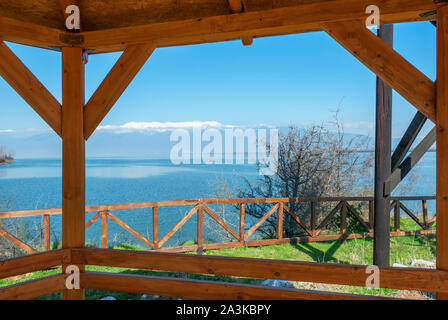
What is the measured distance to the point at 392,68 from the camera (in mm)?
1761

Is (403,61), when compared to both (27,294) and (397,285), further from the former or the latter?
(27,294)

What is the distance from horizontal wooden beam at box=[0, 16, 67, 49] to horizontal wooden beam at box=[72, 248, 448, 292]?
1516 millimetres

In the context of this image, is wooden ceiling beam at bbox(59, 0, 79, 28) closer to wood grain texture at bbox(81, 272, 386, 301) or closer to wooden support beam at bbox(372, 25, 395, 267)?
wood grain texture at bbox(81, 272, 386, 301)

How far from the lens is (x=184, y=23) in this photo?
85.0 inches

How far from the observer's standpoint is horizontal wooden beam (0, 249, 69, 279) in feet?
6.42

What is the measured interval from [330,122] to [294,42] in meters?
8.93

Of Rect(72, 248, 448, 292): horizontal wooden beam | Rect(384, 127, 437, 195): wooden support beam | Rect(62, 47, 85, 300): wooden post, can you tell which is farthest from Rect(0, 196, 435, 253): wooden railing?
Rect(72, 248, 448, 292): horizontal wooden beam

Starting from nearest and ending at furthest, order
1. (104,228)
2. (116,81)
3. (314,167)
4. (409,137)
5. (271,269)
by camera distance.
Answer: (271,269)
(116,81)
(409,137)
(104,228)
(314,167)

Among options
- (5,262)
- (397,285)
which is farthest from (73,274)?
(397,285)

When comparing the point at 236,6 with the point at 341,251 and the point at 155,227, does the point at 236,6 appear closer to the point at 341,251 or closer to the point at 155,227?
the point at 155,227

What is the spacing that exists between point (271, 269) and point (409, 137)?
8.49 feet

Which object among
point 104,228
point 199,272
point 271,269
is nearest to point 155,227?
point 104,228

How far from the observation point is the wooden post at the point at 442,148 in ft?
5.54

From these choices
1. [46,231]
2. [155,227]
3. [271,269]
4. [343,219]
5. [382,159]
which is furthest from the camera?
[343,219]
